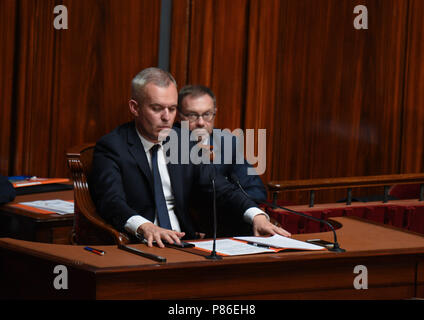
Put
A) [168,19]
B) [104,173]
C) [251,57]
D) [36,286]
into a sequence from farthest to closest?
[251,57], [168,19], [104,173], [36,286]

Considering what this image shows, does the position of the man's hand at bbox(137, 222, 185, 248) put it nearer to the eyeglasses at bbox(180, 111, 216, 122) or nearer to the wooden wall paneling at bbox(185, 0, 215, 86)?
the eyeglasses at bbox(180, 111, 216, 122)

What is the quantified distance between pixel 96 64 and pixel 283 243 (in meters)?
2.39

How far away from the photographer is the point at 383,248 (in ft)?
8.32

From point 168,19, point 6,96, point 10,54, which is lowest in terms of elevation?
point 6,96

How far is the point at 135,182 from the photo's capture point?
3.04m

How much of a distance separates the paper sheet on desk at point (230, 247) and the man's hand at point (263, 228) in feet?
0.87

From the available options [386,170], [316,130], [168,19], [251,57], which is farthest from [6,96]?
[386,170]

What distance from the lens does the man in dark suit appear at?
2.96 metres

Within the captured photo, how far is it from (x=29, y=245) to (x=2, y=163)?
1.99 meters

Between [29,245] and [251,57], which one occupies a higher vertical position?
[251,57]

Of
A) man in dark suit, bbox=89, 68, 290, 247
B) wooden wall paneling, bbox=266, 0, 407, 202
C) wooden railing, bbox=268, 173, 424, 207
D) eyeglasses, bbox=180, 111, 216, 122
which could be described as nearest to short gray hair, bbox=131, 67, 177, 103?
man in dark suit, bbox=89, 68, 290, 247

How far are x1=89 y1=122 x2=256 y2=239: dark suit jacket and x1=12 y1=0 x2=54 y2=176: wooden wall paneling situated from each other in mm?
1368

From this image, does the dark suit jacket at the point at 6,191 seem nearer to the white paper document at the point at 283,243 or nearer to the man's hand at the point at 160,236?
the man's hand at the point at 160,236

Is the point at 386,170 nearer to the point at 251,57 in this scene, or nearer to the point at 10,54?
the point at 251,57
